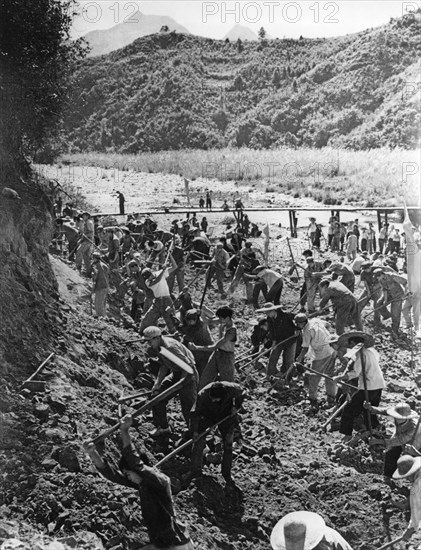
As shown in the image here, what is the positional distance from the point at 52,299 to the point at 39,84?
15.0 ft

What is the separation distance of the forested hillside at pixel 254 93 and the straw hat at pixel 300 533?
161 ft

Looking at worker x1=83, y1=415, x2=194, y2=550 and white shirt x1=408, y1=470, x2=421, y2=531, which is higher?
worker x1=83, y1=415, x2=194, y2=550

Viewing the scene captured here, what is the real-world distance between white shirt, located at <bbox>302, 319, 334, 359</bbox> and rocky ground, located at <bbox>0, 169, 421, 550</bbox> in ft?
2.70

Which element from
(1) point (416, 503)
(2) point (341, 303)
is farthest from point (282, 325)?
(1) point (416, 503)

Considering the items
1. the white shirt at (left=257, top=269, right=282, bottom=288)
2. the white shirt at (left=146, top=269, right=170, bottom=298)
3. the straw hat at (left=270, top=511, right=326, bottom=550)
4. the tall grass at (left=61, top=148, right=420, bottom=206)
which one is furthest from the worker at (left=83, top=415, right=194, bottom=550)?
the tall grass at (left=61, top=148, right=420, bottom=206)

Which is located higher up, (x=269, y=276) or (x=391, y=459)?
(x=269, y=276)

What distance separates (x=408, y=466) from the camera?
634cm

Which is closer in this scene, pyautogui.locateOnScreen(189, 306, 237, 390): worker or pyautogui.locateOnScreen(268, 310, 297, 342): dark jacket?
pyautogui.locateOnScreen(189, 306, 237, 390): worker

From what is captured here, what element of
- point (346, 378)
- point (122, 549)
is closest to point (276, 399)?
point (346, 378)

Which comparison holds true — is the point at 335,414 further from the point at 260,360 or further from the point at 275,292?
the point at 275,292

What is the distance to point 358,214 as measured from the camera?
92.8 ft

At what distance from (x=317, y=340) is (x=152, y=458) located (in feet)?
10.5

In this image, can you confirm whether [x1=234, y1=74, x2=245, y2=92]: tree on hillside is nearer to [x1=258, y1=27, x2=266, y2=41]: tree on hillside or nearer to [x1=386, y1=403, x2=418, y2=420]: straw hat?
[x1=258, y1=27, x2=266, y2=41]: tree on hillside

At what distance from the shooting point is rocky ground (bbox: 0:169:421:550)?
20.7ft
